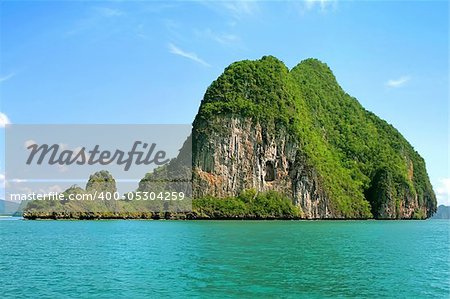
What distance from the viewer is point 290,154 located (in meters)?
117

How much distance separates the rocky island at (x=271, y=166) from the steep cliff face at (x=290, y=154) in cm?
23

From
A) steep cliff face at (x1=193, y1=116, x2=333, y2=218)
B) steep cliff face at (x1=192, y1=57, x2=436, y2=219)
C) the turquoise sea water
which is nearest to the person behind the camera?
the turquoise sea water

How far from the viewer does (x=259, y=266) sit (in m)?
26.9

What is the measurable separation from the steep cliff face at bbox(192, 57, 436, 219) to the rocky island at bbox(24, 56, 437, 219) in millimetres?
232

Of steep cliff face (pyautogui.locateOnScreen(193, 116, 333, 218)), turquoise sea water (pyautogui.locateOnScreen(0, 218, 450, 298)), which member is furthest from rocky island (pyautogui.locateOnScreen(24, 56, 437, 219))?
turquoise sea water (pyautogui.locateOnScreen(0, 218, 450, 298))

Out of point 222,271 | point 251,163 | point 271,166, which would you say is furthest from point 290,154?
point 222,271

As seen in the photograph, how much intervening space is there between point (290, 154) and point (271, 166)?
5.45m

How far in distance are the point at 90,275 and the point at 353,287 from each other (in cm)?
1230

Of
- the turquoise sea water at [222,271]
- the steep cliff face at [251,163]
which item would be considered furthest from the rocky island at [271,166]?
the turquoise sea water at [222,271]

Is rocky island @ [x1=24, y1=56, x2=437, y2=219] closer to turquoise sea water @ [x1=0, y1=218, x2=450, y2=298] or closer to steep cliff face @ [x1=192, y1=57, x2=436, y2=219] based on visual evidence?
steep cliff face @ [x1=192, y1=57, x2=436, y2=219]

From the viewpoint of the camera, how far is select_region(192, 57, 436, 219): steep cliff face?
112125 mm

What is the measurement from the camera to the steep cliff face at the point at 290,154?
112125 millimetres

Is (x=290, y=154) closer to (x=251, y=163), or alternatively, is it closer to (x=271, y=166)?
(x=271, y=166)

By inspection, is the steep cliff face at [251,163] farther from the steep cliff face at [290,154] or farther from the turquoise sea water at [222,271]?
the turquoise sea water at [222,271]
